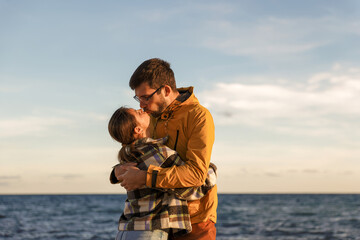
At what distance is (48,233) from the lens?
18.3 m

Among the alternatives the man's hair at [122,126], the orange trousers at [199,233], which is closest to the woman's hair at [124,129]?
the man's hair at [122,126]

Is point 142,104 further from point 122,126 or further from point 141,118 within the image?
point 122,126

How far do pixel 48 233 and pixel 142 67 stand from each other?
16.8m

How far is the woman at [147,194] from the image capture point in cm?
288

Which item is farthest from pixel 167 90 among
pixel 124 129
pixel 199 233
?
pixel 199 233

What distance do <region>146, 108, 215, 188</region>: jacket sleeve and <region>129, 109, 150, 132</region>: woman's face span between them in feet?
0.96

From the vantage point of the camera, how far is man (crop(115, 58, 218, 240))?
282 cm

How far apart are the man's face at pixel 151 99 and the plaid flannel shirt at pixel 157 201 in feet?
0.96

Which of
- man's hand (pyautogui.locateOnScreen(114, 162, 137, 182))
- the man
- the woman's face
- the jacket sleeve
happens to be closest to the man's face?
the man

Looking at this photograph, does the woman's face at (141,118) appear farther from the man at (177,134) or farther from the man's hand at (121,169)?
the man's hand at (121,169)

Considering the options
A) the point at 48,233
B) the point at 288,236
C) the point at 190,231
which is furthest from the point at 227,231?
the point at 190,231

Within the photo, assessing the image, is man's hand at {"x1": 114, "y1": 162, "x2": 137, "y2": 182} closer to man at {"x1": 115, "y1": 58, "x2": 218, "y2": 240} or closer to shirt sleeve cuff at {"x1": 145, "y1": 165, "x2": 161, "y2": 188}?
man at {"x1": 115, "y1": 58, "x2": 218, "y2": 240}

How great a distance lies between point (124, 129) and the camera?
2.94 meters

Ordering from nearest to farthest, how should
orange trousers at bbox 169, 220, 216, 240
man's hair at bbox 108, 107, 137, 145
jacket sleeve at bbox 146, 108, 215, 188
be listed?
jacket sleeve at bbox 146, 108, 215, 188
man's hair at bbox 108, 107, 137, 145
orange trousers at bbox 169, 220, 216, 240
